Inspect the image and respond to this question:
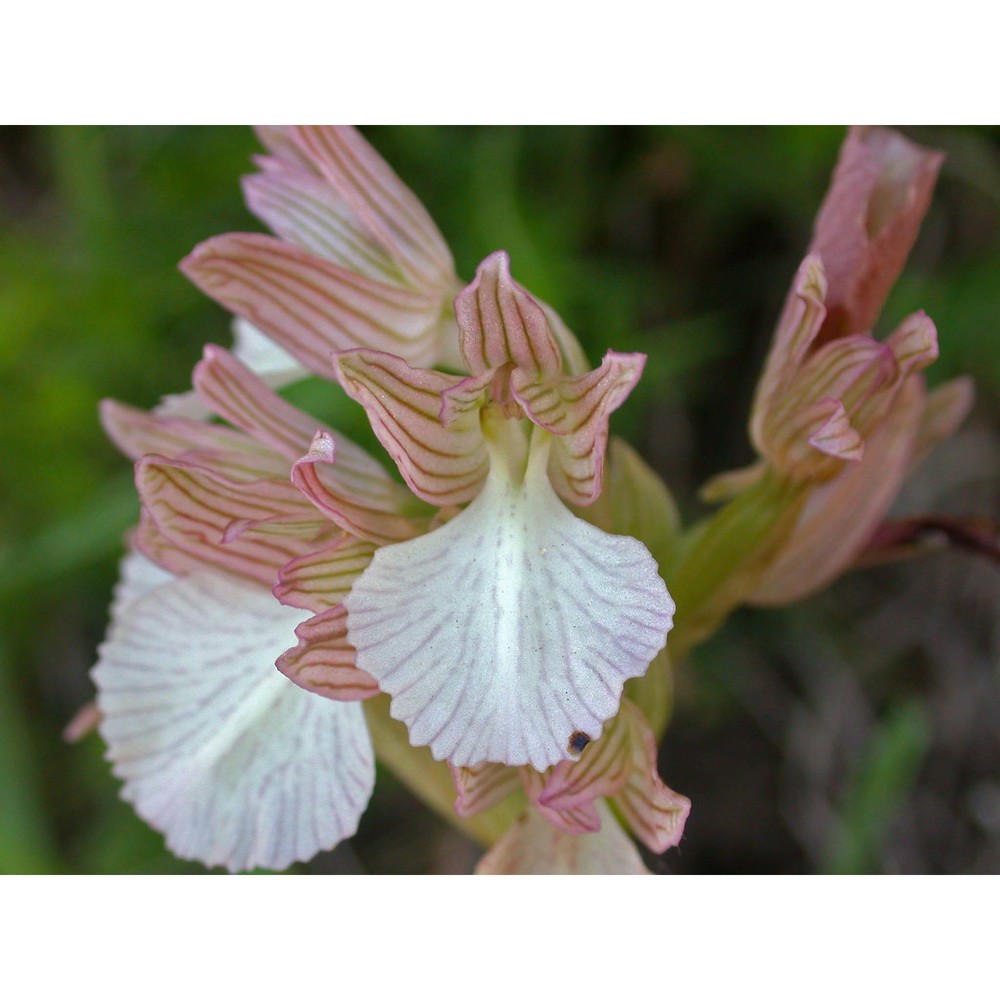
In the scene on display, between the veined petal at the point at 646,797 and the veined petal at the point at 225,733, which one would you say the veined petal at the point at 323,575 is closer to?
the veined petal at the point at 225,733

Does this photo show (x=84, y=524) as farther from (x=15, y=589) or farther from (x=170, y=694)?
(x=170, y=694)

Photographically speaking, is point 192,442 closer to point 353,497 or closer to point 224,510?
point 224,510

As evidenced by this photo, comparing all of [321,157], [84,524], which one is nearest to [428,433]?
[321,157]

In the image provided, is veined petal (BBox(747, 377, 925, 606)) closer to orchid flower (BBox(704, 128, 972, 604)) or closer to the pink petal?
orchid flower (BBox(704, 128, 972, 604))

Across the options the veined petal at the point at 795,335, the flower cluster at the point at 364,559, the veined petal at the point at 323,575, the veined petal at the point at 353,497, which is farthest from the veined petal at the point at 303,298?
the veined petal at the point at 795,335

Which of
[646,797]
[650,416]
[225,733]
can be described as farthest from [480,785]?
[650,416]

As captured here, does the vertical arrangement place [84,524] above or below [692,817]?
above
